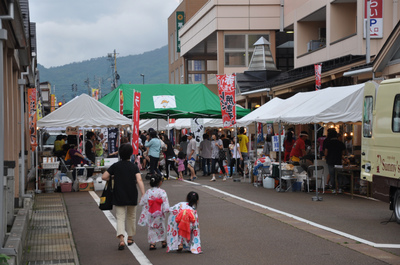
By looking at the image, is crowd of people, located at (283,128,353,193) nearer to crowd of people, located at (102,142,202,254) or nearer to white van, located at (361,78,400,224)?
white van, located at (361,78,400,224)

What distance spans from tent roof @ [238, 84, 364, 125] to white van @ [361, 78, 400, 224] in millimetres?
1984

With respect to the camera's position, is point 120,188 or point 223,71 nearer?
point 120,188

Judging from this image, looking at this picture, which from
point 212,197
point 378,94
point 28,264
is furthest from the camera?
point 212,197

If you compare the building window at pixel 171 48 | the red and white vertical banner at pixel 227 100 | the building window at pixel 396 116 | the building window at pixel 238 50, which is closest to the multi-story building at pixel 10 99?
the building window at pixel 396 116

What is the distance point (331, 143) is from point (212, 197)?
3723 mm

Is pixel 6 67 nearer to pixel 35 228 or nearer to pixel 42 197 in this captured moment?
pixel 35 228

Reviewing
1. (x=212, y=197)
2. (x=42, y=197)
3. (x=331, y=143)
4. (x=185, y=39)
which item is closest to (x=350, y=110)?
(x=331, y=143)

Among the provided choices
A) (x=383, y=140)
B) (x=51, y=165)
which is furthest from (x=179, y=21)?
(x=383, y=140)

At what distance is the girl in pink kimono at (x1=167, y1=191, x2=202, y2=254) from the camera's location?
9.16 metres

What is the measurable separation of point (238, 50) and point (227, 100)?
2285cm

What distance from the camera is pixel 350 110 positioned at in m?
15.9

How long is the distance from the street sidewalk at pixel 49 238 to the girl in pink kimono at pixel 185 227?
1.46m

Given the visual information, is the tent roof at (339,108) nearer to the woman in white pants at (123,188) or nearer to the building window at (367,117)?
the building window at (367,117)

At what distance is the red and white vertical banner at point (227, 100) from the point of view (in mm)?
23953
